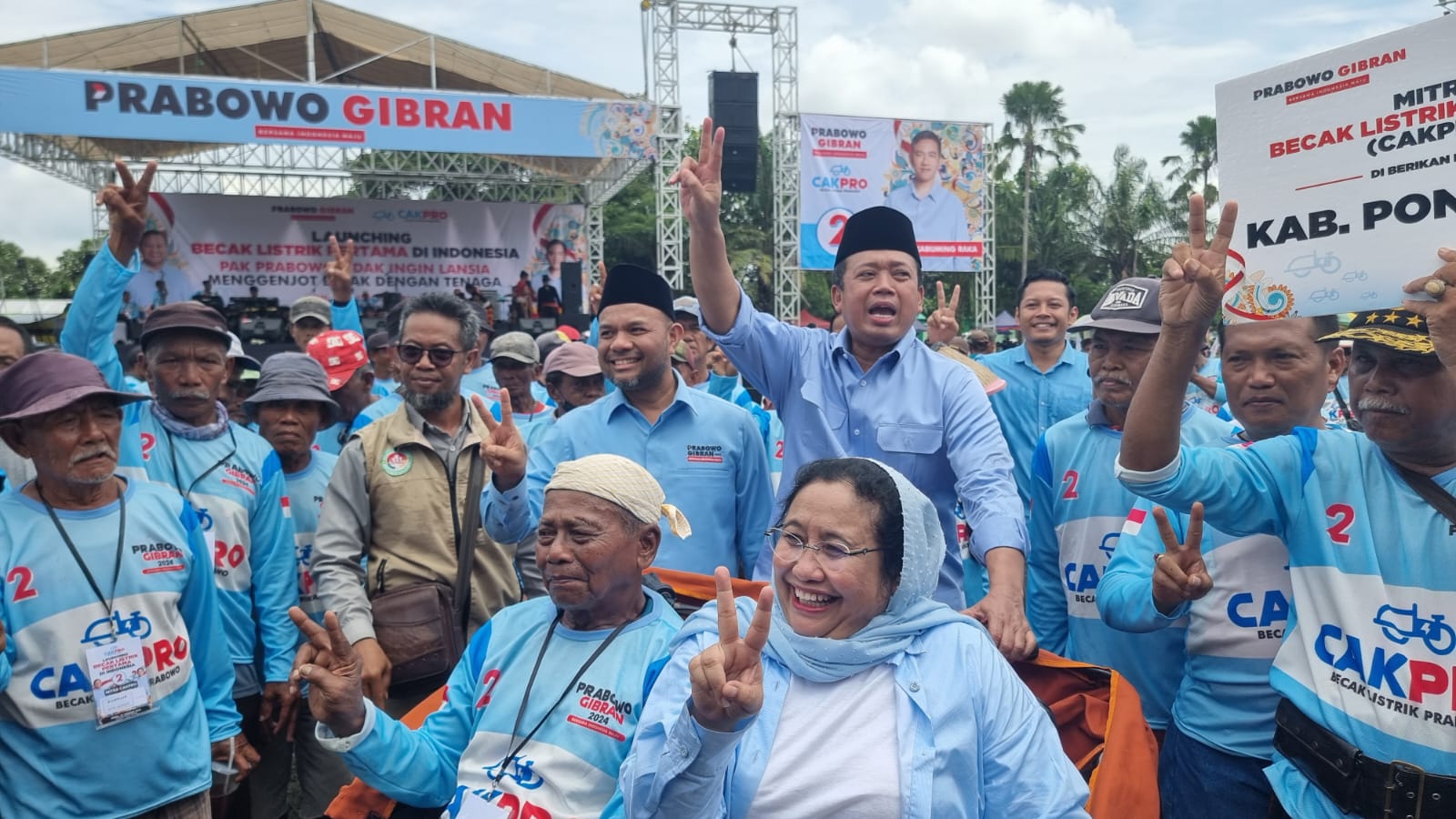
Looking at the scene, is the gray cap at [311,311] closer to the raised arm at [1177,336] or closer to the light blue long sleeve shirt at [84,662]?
the light blue long sleeve shirt at [84,662]

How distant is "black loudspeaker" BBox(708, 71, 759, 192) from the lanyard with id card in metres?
17.8

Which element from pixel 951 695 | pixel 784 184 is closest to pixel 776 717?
pixel 951 695

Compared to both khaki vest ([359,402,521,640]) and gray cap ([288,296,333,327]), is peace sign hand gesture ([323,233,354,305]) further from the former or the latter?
khaki vest ([359,402,521,640])

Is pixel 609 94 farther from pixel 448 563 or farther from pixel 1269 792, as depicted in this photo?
pixel 1269 792

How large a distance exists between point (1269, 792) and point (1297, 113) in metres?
1.67

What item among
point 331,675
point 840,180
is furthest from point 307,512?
point 840,180

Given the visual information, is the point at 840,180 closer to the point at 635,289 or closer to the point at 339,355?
the point at 339,355

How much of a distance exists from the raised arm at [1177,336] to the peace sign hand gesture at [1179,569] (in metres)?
0.21

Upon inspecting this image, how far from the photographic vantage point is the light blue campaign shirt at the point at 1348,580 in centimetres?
210

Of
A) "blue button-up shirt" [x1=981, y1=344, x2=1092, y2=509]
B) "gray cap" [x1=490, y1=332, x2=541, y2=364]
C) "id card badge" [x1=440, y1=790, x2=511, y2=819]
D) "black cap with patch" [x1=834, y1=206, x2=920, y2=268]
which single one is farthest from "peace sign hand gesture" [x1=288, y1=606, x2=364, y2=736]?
"blue button-up shirt" [x1=981, y1=344, x2=1092, y2=509]

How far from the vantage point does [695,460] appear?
3.66m

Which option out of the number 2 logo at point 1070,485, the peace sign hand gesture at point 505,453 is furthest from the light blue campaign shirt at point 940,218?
the peace sign hand gesture at point 505,453

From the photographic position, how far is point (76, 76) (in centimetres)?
1422

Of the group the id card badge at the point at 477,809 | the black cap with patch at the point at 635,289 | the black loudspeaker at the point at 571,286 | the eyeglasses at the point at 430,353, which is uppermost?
the black loudspeaker at the point at 571,286
